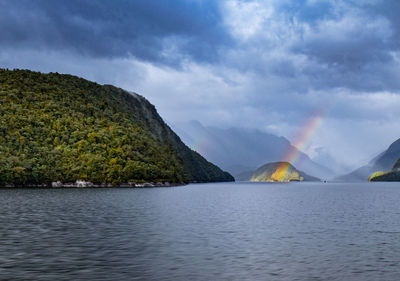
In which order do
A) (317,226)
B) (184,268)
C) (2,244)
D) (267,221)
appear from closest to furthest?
(184,268)
(2,244)
(317,226)
(267,221)

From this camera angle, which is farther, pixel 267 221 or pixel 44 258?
pixel 267 221

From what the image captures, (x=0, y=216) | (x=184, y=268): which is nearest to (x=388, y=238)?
(x=184, y=268)

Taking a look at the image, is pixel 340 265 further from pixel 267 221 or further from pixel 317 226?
pixel 267 221

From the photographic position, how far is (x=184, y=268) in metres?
32.8

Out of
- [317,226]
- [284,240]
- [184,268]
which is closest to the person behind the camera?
[184,268]

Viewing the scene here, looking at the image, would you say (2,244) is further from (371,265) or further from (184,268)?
(371,265)

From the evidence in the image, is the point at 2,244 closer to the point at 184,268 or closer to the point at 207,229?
the point at 184,268

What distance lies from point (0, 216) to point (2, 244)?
30.3m

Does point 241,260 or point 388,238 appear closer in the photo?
point 241,260

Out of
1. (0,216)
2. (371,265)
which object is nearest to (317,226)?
(371,265)

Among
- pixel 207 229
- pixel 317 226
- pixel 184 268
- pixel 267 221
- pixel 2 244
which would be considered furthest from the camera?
pixel 267 221

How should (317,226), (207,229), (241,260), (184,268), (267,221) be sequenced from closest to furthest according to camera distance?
(184,268), (241,260), (207,229), (317,226), (267,221)

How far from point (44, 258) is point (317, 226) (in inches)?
1631

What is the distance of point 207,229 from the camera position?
57.6 metres
